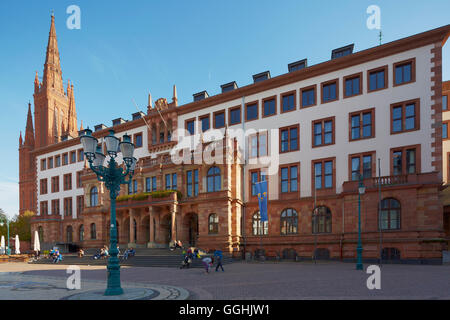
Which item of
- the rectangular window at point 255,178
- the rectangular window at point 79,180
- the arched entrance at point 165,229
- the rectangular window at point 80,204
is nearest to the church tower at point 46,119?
the rectangular window at point 79,180

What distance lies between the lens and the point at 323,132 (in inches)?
1161

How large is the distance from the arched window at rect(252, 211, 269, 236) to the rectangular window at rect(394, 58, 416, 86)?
1781 cm

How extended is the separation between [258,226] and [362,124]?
563 inches

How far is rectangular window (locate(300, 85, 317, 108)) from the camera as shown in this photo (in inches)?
1199

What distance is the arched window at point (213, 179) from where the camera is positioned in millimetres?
32094

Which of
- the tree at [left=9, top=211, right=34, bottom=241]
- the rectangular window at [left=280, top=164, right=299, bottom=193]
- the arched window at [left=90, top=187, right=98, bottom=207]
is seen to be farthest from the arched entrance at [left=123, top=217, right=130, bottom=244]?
the tree at [left=9, top=211, right=34, bottom=241]

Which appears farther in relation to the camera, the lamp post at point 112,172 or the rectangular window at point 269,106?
the rectangular window at point 269,106

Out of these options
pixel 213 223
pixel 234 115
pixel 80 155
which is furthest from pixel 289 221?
pixel 80 155

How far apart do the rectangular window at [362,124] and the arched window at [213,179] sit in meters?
13.7

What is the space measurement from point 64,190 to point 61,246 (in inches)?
356

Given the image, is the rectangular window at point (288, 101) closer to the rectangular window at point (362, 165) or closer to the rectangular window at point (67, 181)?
the rectangular window at point (362, 165)

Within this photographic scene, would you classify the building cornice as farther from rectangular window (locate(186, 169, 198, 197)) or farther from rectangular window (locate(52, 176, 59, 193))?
rectangular window (locate(52, 176, 59, 193))

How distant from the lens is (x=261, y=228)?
3039cm
